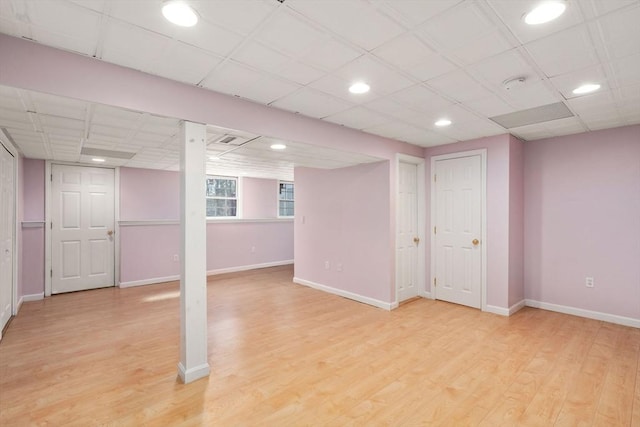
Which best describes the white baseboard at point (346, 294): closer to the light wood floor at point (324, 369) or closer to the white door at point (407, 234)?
the light wood floor at point (324, 369)

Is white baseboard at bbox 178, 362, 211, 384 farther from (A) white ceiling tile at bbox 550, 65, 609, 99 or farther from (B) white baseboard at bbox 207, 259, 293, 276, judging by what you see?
(B) white baseboard at bbox 207, 259, 293, 276

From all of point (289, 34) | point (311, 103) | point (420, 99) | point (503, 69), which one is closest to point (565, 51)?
point (503, 69)

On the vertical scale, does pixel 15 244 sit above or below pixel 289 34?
below

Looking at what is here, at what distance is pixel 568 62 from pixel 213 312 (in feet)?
14.9

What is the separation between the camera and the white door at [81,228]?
512 cm

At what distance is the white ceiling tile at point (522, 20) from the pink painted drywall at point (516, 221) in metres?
2.57

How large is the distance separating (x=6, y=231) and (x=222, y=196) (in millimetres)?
3935

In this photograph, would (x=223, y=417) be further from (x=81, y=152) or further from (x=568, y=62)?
(x=81, y=152)

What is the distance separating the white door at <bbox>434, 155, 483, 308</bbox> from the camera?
14.4 ft

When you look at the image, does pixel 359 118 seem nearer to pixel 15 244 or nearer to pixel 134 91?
pixel 134 91

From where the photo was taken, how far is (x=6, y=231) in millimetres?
3713

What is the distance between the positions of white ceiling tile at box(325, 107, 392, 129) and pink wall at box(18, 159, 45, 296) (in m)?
4.88

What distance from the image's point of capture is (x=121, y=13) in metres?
1.64

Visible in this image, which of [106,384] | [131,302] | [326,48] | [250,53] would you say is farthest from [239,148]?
[131,302]
